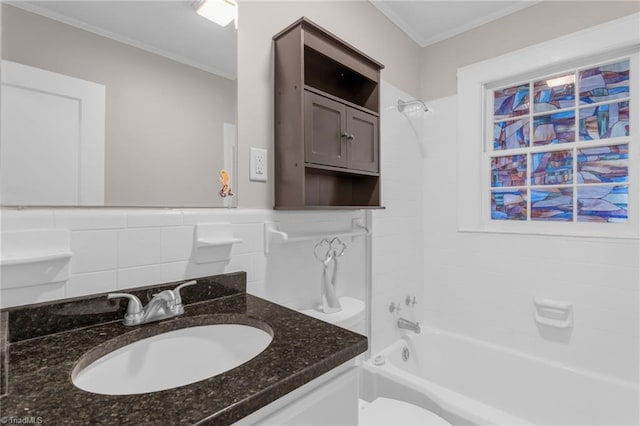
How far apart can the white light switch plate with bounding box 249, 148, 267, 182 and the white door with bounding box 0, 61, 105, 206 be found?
0.51m

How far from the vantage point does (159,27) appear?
3.25 feet

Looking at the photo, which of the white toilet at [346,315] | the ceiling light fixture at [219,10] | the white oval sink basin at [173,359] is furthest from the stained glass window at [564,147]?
the white oval sink basin at [173,359]

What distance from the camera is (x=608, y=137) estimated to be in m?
1.74

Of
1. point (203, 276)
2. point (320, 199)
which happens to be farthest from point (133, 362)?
point (320, 199)

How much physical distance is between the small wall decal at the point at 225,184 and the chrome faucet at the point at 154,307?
369 mm

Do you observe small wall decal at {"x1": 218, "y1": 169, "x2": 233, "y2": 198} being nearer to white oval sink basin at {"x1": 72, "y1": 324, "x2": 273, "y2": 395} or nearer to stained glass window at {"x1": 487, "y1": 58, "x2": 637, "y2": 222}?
white oval sink basin at {"x1": 72, "y1": 324, "x2": 273, "y2": 395}

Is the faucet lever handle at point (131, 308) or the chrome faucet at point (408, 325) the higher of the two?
the faucet lever handle at point (131, 308)

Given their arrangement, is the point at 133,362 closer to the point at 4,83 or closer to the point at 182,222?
the point at 182,222

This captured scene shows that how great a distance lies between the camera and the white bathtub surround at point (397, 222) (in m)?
1.90

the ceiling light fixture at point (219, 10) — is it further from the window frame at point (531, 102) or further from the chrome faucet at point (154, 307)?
the window frame at point (531, 102)

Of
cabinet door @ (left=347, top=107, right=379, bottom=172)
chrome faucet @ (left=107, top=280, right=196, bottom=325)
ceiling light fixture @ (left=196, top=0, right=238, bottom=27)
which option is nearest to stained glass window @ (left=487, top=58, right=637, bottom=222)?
cabinet door @ (left=347, top=107, right=379, bottom=172)

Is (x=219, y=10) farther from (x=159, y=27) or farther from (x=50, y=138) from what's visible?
(x=50, y=138)

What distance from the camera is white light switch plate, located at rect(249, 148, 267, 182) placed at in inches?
48.6

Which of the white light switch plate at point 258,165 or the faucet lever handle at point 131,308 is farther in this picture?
the white light switch plate at point 258,165
